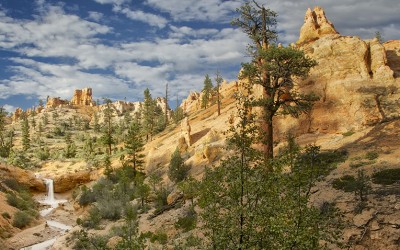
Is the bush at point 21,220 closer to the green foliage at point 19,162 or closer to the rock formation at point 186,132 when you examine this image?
the rock formation at point 186,132

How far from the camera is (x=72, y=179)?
5872 cm

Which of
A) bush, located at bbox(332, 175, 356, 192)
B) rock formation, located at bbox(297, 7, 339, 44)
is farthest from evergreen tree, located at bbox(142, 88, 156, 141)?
bush, located at bbox(332, 175, 356, 192)

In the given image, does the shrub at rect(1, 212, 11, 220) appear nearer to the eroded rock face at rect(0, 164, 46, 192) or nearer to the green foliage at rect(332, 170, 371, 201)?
the eroded rock face at rect(0, 164, 46, 192)

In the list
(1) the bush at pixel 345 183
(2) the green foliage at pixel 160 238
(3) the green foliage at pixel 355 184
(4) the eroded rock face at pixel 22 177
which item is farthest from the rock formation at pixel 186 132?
(3) the green foliage at pixel 355 184

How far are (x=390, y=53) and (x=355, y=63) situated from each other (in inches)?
260

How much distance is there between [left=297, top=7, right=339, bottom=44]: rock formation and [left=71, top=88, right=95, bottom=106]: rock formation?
542 ft

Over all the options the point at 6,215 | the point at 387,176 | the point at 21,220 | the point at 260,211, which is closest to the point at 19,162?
the point at 21,220

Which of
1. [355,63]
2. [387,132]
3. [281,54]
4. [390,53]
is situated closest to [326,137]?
[387,132]

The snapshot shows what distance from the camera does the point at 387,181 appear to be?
17.1m

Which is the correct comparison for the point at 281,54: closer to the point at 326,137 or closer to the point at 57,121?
the point at 326,137

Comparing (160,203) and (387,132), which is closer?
(387,132)

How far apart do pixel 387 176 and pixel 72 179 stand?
53.1 m

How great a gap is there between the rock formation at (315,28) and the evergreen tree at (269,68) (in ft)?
75.8

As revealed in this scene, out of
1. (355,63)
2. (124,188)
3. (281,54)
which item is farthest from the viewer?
(124,188)
